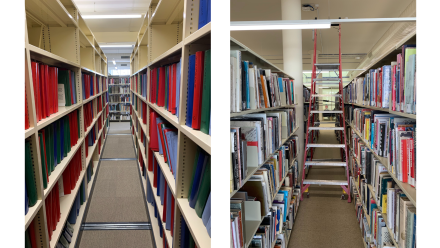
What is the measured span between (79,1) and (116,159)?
375 centimetres

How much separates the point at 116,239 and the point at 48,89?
1506 mm

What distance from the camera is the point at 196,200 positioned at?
4.65 ft

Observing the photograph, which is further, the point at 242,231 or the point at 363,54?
the point at 363,54

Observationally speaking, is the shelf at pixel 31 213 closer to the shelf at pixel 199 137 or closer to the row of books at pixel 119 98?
the shelf at pixel 199 137

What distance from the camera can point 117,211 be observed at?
3.68 meters

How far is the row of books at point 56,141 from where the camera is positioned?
6.35 ft

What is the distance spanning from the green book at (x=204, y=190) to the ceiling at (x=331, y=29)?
577cm

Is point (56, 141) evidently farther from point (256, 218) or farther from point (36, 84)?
point (256, 218)

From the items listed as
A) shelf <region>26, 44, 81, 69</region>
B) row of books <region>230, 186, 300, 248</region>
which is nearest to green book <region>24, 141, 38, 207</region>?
shelf <region>26, 44, 81, 69</region>

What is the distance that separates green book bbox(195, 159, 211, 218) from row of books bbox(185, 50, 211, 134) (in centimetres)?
16

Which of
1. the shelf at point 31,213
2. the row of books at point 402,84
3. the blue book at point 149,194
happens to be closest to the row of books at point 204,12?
the row of books at point 402,84

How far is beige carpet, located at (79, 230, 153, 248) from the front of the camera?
9.41ft
